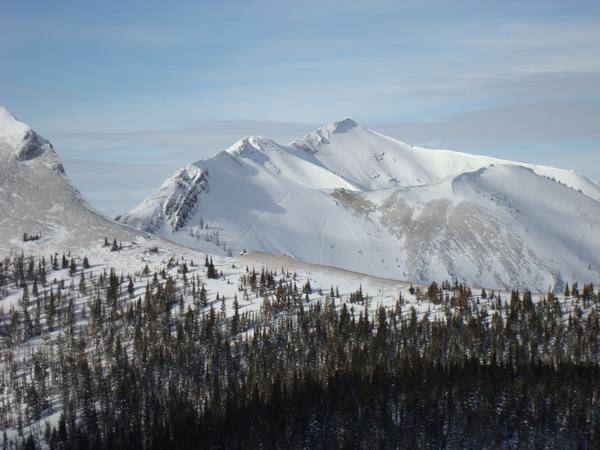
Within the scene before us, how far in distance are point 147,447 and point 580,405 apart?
96035mm

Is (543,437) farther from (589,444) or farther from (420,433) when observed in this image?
(420,433)

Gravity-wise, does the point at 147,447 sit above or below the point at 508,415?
below

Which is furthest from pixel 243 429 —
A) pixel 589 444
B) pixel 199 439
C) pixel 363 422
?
pixel 589 444

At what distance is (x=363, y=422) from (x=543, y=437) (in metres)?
38.9

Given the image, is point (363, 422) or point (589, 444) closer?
point (589, 444)

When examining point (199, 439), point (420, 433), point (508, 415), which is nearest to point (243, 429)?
point (199, 439)

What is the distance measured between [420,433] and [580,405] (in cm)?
3590

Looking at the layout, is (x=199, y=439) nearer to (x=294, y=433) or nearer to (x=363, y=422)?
(x=294, y=433)

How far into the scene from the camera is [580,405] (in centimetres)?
19538

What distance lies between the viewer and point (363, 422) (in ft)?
654

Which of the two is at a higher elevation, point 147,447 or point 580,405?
point 580,405

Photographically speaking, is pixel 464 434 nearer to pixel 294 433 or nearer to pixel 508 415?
pixel 508 415

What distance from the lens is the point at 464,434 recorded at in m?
190

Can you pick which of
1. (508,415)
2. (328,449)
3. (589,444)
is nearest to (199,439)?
(328,449)
